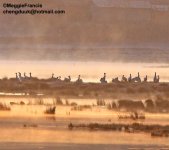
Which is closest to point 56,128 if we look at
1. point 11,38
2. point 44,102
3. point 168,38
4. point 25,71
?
point 44,102

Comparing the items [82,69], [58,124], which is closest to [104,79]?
[82,69]

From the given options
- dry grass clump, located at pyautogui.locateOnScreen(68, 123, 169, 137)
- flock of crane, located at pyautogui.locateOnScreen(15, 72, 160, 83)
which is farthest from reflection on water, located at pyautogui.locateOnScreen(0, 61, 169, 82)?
dry grass clump, located at pyautogui.locateOnScreen(68, 123, 169, 137)

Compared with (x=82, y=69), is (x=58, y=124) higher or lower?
lower

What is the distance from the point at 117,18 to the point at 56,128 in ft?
1.17

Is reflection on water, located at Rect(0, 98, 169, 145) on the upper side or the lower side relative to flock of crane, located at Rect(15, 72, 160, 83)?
lower

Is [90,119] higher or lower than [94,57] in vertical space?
lower

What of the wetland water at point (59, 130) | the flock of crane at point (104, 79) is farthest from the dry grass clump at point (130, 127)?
the flock of crane at point (104, 79)

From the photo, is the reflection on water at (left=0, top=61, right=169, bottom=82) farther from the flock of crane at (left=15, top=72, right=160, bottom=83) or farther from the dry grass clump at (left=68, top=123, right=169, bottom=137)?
the dry grass clump at (left=68, top=123, right=169, bottom=137)

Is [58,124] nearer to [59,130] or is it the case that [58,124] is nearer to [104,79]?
[59,130]

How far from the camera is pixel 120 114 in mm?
1155

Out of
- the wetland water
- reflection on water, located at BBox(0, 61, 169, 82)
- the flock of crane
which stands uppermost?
reflection on water, located at BBox(0, 61, 169, 82)

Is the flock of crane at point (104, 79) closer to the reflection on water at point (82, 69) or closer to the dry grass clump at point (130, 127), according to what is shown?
the reflection on water at point (82, 69)

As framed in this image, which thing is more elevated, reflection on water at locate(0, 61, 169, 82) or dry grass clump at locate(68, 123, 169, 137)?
reflection on water at locate(0, 61, 169, 82)

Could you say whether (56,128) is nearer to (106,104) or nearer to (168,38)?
(106,104)
